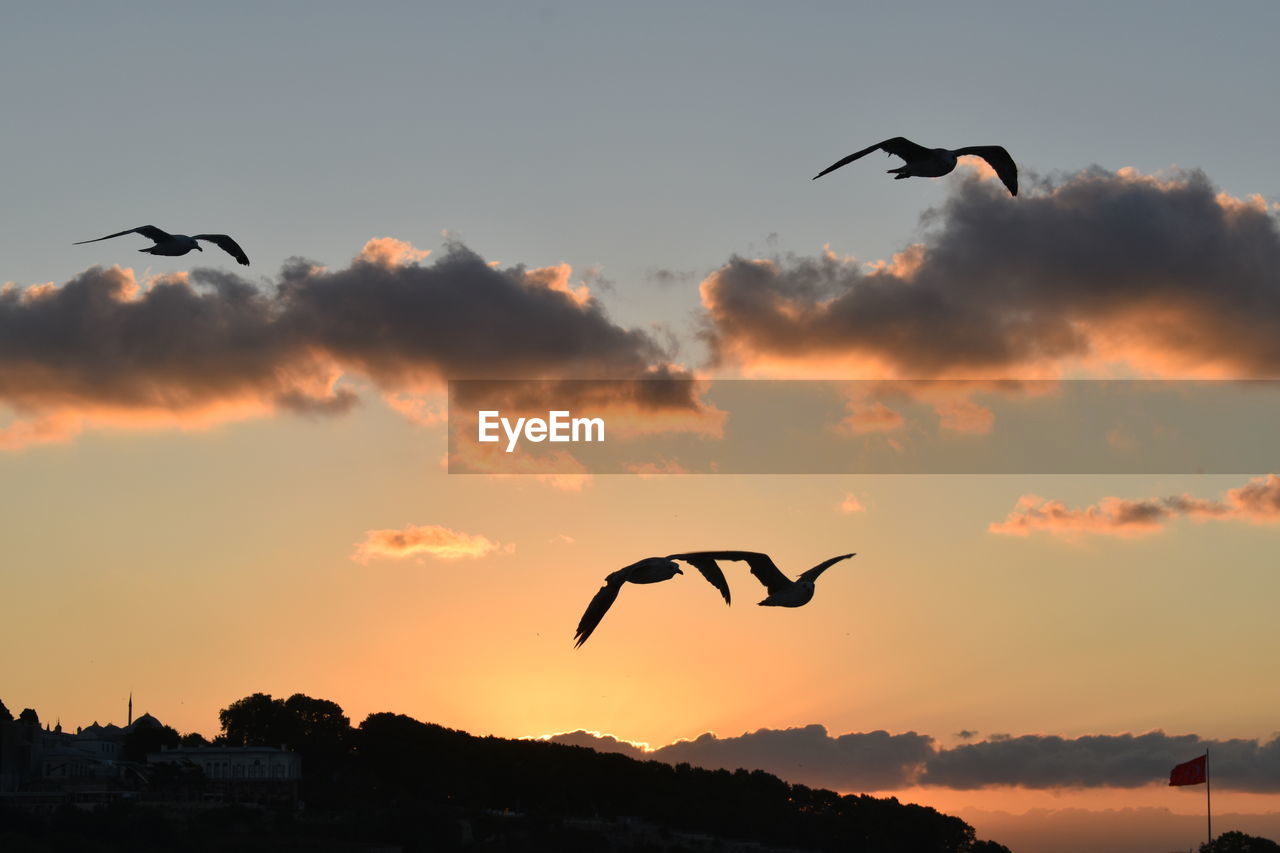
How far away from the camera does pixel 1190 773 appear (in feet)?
431

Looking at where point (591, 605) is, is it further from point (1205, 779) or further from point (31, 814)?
point (31, 814)

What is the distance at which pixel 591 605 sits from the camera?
4144 centimetres

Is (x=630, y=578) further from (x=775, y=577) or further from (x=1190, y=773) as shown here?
(x=1190, y=773)

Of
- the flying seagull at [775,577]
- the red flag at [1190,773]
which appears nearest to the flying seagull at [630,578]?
the flying seagull at [775,577]

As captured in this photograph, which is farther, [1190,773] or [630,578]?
[1190,773]

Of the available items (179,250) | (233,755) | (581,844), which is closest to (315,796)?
(233,755)

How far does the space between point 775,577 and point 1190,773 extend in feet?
311

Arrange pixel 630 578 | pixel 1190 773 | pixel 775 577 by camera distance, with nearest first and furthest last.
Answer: pixel 630 578, pixel 775 577, pixel 1190 773

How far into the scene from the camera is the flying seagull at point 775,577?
149ft

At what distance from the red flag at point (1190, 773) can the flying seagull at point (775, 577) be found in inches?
3644

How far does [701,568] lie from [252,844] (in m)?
122

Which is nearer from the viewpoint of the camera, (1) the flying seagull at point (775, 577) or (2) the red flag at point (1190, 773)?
(1) the flying seagull at point (775, 577)

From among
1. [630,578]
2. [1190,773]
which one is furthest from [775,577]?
[1190,773]

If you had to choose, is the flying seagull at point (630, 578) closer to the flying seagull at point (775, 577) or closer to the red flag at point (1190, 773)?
the flying seagull at point (775, 577)
